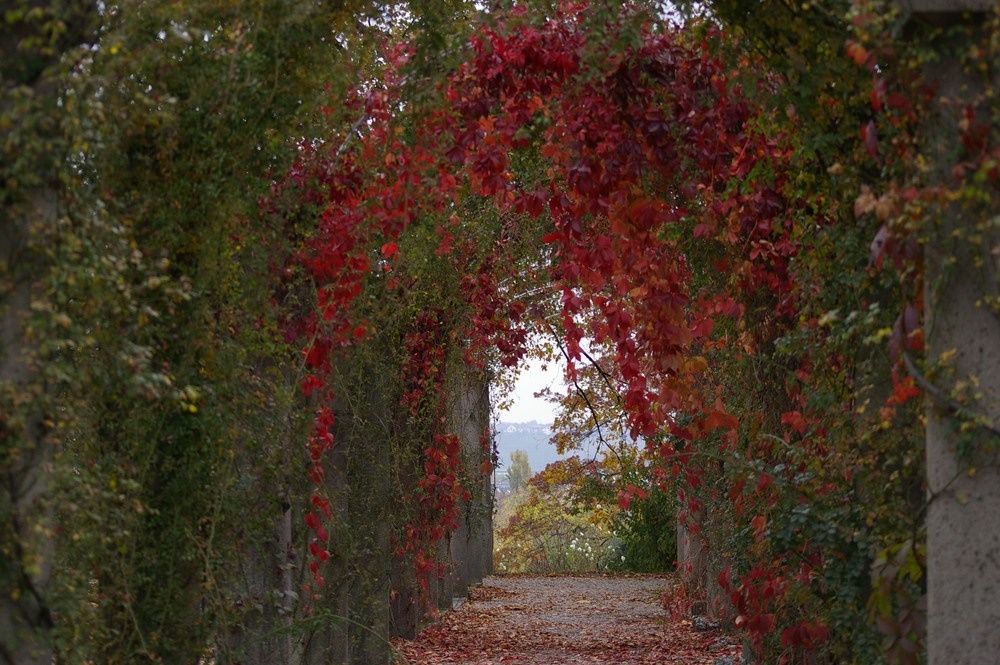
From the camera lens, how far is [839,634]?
477 centimetres

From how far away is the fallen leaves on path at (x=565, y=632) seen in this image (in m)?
10.9

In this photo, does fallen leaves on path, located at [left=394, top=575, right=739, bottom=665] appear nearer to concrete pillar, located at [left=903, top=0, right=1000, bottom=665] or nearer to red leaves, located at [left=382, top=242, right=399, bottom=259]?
red leaves, located at [left=382, top=242, right=399, bottom=259]

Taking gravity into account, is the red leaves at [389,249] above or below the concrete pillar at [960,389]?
above

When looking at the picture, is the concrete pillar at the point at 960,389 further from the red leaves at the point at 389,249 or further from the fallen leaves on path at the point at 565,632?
the fallen leaves on path at the point at 565,632

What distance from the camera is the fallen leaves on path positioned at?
10.9m

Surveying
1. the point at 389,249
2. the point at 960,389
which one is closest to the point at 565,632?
the point at 389,249

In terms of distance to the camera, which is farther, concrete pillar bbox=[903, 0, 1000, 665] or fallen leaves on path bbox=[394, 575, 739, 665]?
fallen leaves on path bbox=[394, 575, 739, 665]

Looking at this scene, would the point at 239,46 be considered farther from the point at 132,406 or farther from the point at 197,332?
the point at 132,406

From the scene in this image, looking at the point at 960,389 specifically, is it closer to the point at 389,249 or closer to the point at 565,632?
the point at 389,249

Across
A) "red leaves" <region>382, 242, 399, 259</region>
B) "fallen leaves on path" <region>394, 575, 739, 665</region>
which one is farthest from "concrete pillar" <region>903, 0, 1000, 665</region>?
"fallen leaves on path" <region>394, 575, 739, 665</region>

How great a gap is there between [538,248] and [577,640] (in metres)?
4.69

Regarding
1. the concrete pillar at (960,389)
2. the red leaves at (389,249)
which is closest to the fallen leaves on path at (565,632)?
the red leaves at (389,249)

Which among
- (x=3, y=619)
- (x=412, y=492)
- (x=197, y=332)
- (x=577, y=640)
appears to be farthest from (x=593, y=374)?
(x=3, y=619)

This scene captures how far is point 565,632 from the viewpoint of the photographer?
13.1 m
